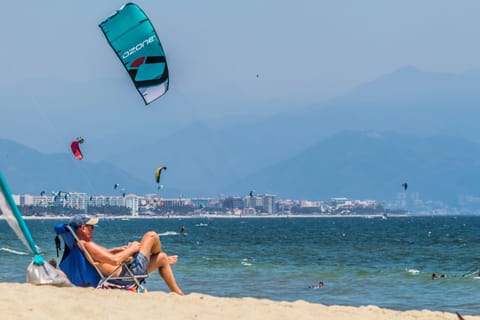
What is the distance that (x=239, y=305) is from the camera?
1091cm

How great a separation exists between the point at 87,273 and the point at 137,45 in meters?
6.52

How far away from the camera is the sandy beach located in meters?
9.37

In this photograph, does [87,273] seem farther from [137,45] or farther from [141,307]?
[137,45]

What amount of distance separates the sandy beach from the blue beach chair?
39 cm

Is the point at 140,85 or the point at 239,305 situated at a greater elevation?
the point at 140,85

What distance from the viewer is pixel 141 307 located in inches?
393

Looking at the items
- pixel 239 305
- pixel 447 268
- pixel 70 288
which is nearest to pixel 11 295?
pixel 70 288

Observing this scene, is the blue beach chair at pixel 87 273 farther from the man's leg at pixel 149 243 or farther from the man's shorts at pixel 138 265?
the man's leg at pixel 149 243

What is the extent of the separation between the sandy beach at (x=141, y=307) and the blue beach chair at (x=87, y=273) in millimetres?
389

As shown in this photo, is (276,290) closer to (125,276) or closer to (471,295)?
(471,295)

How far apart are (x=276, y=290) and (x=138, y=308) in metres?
13.0

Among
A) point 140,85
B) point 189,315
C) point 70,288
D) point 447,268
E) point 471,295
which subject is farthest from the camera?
point 447,268

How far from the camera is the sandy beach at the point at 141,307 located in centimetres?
937

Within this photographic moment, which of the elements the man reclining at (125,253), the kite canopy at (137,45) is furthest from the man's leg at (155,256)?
the kite canopy at (137,45)
